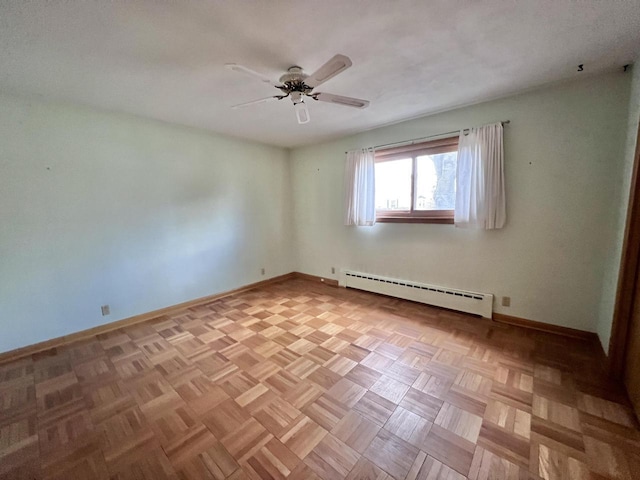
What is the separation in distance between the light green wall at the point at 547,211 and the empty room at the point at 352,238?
19 mm

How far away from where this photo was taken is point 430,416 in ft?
5.01

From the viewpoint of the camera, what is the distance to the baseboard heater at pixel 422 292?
2.78m

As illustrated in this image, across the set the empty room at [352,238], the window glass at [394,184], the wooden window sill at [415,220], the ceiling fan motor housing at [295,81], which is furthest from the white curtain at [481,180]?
the ceiling fan motor housing at [295,81]

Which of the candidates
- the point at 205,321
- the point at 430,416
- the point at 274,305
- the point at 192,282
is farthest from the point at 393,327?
the point at 192,282

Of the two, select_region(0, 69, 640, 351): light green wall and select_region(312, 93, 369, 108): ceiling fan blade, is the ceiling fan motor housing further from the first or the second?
select_region(0, 69, 640, 351): light green wall

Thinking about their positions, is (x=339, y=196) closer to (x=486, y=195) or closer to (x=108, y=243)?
(x=486, y=195)

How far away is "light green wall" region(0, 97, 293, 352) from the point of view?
2.25 metres

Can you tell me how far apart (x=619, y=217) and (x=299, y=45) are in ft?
9.36

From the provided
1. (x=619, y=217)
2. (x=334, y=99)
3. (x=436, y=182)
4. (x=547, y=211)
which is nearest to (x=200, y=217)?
(x=334, y=99)

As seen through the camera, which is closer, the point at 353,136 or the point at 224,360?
the point at 224,360

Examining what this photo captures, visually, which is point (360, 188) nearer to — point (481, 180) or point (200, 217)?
point (481, 180)

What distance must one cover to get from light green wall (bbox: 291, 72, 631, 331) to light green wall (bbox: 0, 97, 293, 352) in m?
2.72

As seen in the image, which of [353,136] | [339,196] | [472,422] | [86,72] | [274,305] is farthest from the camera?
[339,196]

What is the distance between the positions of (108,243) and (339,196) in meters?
3.07
